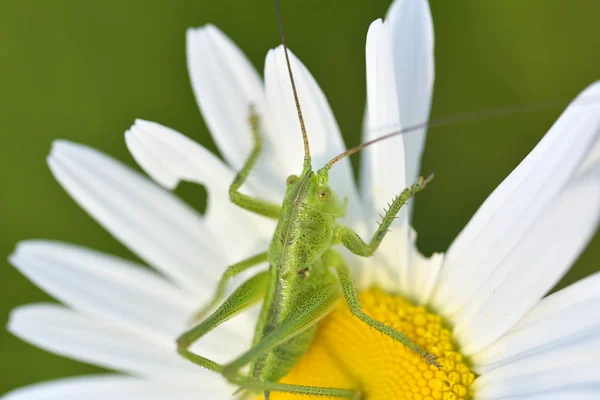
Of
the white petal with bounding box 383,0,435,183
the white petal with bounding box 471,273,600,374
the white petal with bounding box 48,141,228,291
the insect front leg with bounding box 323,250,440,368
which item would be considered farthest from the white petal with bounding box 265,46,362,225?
the white petal with bounding box 471,273,600,374

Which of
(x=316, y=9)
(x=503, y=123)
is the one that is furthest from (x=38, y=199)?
(x=503, y=123)

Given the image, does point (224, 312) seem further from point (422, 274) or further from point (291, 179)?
point (422, 274)

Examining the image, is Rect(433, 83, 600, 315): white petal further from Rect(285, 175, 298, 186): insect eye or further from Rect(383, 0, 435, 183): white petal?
Rect(285, 175, 298, 186): insect eye

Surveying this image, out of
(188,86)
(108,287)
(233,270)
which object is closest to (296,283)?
(233,270)

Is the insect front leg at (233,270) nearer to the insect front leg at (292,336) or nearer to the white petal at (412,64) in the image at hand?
the insect front leg at (292,336)

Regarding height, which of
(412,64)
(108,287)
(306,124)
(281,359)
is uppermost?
(412,64)

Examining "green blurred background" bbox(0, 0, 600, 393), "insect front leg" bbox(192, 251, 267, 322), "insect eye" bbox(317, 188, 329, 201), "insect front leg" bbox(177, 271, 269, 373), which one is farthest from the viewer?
"insect front leg" bbox(192, 251, 267, 322)
